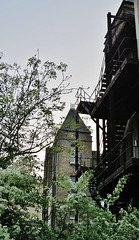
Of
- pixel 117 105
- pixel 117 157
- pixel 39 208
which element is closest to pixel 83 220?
pixel 39 208

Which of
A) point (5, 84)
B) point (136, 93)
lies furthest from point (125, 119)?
point (5, 84)

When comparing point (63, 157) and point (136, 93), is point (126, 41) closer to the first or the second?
point (136, 93)

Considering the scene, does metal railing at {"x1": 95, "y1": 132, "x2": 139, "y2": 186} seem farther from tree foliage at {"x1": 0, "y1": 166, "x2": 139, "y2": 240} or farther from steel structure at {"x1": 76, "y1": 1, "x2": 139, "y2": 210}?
tree foliage at {"x1": 0, "y1": 166, "x2": 139, "y2": 240}

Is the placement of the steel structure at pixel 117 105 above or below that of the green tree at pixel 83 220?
above

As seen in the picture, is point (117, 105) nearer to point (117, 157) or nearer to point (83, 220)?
point (117, 157)

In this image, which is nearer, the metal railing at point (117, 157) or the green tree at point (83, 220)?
the green tree at point (83, 220)

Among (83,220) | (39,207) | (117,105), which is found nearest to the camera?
(39,207)

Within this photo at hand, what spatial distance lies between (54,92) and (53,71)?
72 centimetres

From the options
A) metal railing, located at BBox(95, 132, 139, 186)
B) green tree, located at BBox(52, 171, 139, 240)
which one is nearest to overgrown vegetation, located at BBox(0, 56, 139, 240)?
green tree, located at BBox(52, 171, 139, 240)

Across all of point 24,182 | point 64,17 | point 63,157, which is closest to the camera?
point 24,182

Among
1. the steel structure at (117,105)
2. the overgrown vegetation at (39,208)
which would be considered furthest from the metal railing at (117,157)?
the overgrown vegetation at (39,208)

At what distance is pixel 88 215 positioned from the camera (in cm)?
750

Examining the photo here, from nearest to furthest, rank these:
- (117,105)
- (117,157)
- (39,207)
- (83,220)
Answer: (39,207) → (83,220) → (117,157) → (117,105)

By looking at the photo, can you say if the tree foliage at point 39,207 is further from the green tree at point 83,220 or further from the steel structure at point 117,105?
the steel structure at point 117,105
